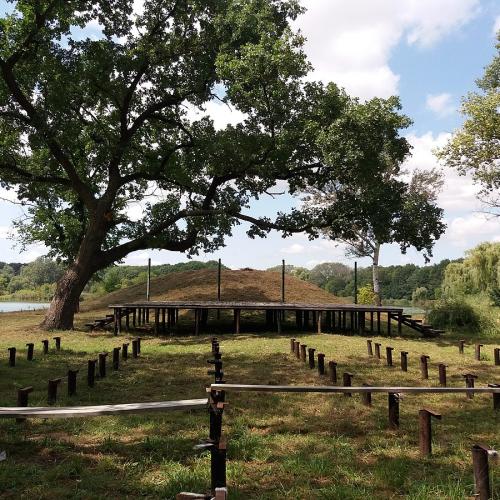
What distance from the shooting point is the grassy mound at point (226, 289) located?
30.2 metres

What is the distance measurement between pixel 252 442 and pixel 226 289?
80.8 feet

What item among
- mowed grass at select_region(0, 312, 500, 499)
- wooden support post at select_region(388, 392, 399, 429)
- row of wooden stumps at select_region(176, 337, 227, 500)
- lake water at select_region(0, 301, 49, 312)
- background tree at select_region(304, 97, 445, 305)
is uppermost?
background tree at select_region(304, 97, 445, 305)

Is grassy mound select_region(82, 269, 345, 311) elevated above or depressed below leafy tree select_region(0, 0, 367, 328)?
below

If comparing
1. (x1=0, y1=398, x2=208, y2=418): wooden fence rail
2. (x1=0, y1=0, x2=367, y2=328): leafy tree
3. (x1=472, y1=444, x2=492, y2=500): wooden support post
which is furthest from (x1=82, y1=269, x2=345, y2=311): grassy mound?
(x1=472, y1=444, x2=492, y2=500): wooden support post

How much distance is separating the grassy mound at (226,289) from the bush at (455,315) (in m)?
7.14

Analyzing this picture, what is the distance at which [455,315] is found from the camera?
83.6 feet

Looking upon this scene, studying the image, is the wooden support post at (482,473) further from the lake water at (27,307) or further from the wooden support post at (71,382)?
the lake water at (27,307)

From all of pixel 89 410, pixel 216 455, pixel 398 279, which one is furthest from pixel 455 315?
pixel 398 279

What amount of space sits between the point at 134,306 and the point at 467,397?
50.8ft

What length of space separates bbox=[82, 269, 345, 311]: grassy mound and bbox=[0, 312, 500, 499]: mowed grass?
697 inches

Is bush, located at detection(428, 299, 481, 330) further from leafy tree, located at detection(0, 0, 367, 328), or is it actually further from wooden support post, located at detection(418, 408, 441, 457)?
wooden support post, located at detection(418, 408, 441, 457)

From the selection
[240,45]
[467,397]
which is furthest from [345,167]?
[467,397]

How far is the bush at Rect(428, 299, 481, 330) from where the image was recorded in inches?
982

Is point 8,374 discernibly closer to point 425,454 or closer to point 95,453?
point 95,453
